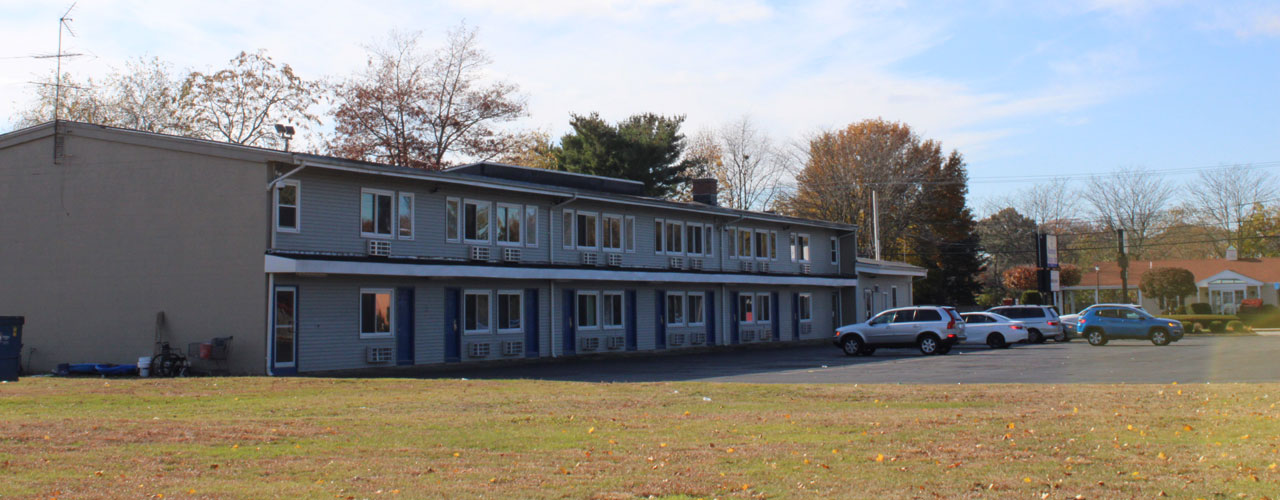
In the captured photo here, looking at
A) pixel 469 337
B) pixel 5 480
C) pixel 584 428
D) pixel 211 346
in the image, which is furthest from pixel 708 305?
pixel 5 480

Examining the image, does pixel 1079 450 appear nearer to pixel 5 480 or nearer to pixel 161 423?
pixel 5 480

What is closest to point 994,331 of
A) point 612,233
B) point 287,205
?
point 612,233

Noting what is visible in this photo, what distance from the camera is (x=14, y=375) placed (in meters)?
20.5

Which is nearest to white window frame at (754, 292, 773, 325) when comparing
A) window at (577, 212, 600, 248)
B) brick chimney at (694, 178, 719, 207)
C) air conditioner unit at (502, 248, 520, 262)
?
brick chimney at (694, 178, 719, 207)

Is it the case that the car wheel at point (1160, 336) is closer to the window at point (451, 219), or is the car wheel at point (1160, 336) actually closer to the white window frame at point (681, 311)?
the white window frame at point (681, 311)

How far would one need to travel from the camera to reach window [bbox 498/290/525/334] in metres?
31.7

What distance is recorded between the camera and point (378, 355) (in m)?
27.5

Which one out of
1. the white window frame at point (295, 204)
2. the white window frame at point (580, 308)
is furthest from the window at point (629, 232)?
the white window frame at point (295, 204)

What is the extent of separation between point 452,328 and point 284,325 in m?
5.62

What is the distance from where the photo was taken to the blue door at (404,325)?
1112 inches

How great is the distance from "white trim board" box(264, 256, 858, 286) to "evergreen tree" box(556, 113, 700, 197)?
17512mm

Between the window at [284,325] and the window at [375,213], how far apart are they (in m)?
2.86

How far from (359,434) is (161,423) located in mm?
2712

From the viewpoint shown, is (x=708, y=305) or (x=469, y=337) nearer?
(x=469, y=337)
